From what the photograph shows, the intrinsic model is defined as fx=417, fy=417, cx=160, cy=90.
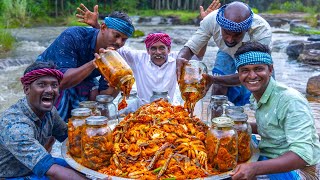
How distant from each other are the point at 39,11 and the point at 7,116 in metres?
24.0

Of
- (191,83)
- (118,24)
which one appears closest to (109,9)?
(118,24)

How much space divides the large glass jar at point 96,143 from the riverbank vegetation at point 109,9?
15.7 m

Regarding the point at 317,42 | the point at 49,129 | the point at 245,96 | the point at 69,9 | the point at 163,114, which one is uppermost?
the point at 163,114

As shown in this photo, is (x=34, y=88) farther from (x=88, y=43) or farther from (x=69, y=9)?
(x=69, y=9)

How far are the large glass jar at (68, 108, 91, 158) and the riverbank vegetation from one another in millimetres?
15468

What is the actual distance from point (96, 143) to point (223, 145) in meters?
0.76

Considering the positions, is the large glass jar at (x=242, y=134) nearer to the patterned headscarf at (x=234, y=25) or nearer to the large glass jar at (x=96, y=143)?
the large glass jar at (x=96, y=143)

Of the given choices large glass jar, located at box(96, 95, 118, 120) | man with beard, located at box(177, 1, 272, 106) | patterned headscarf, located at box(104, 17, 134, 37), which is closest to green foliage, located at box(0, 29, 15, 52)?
man with beard, located at box(177, 1, 272, 106)

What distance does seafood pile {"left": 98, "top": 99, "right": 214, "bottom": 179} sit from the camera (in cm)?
241

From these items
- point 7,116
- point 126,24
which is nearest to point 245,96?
point 126,24

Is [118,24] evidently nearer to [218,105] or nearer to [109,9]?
[218,105]

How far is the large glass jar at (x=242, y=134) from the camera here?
261 cm

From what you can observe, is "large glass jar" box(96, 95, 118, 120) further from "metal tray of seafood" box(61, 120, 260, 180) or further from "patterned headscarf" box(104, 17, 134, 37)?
"patterned headscarf" box(104, 17, 134, 37)

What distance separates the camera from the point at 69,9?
2731cm
